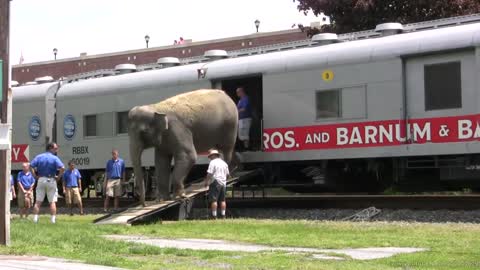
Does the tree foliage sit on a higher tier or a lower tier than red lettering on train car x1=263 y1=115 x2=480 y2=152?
higher

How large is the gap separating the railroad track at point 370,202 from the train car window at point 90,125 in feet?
14.6

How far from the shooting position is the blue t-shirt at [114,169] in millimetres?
20344

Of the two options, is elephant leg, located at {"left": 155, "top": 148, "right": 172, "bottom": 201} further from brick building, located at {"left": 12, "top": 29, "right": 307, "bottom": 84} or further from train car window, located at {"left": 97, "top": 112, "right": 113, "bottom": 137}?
brick building, located at {"left": 12, "top": 29, "right": 307, "bottom": 84}

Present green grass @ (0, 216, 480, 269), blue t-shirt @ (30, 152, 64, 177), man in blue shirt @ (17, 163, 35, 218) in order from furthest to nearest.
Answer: man in blue shirt @ (17, 163, 35, 218) → blue t-shirt @ (30, 152, 64, 177) → green grass @ (0, 216, 480, 269)

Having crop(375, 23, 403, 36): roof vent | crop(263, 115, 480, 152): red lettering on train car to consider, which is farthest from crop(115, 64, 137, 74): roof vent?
crop(375, 23, 403, 36): roof vent

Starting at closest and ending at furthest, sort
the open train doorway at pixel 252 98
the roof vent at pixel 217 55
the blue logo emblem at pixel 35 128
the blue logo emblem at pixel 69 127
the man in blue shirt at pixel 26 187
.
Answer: the man in blue shirt at pixel 26 187 → the open train doorway at pixel 252 98 → the roof vent at pixel 217 55 → the blue logo emblem at pixel 69 127 → the blue logo emblem at pixel 35 128

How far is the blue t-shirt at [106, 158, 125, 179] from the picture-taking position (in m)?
20.3

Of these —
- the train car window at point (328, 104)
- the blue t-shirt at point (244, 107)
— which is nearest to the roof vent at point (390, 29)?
the train car window at point (328, 104)

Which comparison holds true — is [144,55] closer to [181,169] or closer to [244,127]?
[244,127]

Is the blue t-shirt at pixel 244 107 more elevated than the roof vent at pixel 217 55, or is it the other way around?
the roof vent at pixel 217 55

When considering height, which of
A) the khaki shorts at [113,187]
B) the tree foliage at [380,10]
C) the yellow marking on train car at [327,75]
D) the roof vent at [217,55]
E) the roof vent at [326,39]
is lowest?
the khaki shorts at [113,187]

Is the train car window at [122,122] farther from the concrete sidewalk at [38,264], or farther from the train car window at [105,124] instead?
the concrete sidewalk at [38,264]

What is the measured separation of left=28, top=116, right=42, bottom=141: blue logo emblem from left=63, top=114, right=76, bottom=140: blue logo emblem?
1.11 metres

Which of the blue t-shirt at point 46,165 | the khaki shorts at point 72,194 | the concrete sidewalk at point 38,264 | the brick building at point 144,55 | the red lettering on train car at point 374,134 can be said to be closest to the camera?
the concrete sidewalk at point 38,264
